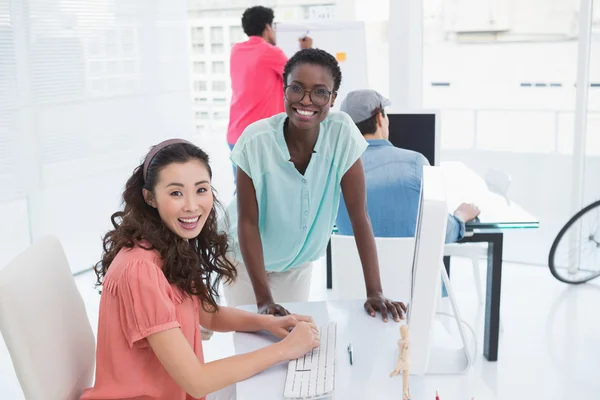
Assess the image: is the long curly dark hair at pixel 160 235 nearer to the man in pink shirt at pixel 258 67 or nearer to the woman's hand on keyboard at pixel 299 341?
the woman's hand on keyboard at pixel 299 341

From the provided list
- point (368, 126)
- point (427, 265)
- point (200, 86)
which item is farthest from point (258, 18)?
point (427, 265)

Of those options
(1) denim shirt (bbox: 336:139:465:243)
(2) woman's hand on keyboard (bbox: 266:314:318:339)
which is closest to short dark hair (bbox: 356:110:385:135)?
(1) denim shirt (bbox: 336:139:465:243)

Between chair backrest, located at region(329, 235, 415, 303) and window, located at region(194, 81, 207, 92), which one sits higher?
window, located at region(194, 81, 207, 92)

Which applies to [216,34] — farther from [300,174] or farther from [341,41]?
[300,174]

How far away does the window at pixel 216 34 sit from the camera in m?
5.06

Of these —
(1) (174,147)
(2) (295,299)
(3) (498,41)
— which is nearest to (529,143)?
(3) (498,41)

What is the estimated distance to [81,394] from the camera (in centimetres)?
149

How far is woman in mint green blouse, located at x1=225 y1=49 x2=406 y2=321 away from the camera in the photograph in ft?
5.92

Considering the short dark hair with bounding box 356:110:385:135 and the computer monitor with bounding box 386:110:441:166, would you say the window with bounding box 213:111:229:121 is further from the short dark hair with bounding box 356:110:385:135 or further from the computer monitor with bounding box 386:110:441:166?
the short dark hair with bounding box 356:110:385:135

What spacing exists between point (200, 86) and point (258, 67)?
948 millimetres

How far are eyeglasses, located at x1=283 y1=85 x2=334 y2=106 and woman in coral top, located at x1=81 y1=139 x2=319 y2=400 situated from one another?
1.26ft

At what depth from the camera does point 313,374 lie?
54.0 inches

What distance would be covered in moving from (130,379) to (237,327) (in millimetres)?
310

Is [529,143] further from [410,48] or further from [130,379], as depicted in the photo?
[130,379]
